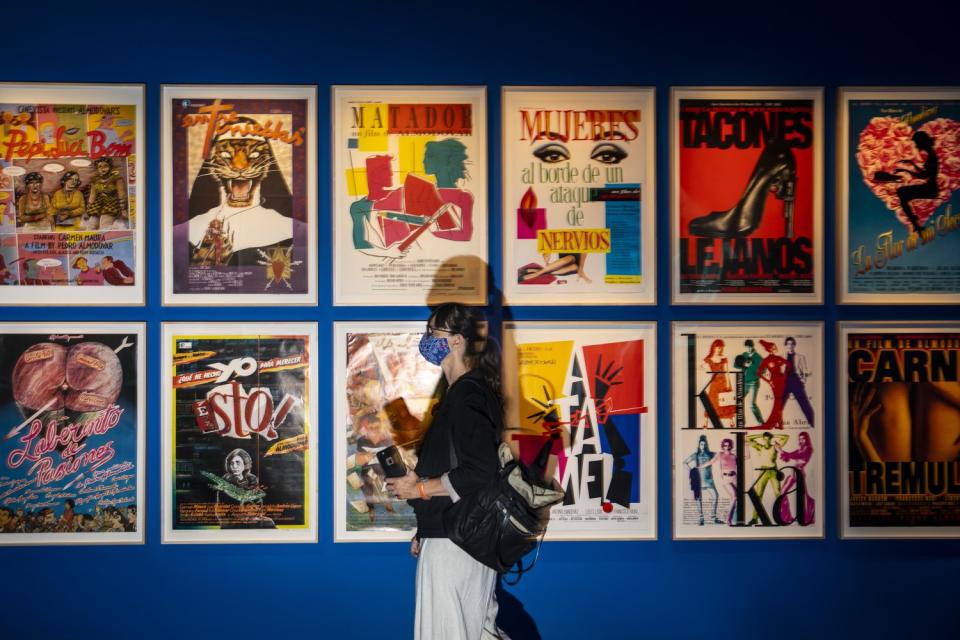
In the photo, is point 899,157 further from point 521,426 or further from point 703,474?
point 521,426

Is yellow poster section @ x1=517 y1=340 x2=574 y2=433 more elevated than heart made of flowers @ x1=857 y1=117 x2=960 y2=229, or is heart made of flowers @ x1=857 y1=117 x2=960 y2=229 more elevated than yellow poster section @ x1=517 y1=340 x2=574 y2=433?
heart made of flowers @ x1=857 y1=117 x2=960 y2=229

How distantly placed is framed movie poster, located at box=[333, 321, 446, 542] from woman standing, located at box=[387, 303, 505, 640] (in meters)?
0.51

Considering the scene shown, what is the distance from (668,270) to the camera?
306cm

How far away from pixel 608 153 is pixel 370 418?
1521 mm

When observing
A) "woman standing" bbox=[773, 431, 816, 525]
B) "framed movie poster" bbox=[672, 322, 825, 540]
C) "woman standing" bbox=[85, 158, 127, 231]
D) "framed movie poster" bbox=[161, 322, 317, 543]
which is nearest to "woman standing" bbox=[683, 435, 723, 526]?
"framed movie poster" bbox=[672, 322, 825, 540]

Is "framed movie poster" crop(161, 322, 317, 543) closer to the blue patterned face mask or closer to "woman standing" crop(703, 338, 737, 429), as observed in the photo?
the blue patterned face mask

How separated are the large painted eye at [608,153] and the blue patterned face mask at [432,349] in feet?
3.41

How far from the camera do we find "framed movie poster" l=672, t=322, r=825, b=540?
3.06 metres

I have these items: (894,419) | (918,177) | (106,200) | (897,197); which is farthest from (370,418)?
(918,177)

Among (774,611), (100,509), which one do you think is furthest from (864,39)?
(100,509)

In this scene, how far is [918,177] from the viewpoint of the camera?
3.08m

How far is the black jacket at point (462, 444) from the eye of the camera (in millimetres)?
2363

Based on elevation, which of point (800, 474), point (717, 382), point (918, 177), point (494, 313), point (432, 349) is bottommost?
point (800, 474)

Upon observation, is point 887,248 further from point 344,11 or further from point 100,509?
point 100,509
